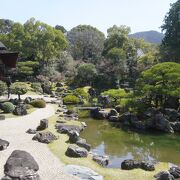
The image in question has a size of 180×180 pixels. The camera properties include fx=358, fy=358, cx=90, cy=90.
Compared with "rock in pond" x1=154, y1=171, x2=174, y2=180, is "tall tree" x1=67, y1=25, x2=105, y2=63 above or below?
above

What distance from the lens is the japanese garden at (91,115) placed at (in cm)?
Result: 1867

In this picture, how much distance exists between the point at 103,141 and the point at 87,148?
214 inches

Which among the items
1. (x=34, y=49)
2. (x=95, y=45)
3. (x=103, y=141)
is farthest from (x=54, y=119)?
(x=95, y=45)

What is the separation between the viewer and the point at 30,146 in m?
22.2

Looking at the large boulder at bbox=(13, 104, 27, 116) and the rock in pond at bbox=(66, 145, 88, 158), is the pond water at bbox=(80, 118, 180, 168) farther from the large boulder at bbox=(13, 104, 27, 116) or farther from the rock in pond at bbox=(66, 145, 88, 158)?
the large boulder at bbox=(13, 104, 27, 116)

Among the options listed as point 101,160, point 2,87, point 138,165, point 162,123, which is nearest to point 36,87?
point 2,87

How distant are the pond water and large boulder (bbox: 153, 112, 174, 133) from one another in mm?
1075

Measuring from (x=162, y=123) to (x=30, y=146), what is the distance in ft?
44.2

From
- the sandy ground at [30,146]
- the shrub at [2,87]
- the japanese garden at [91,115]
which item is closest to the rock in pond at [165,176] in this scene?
the japanese garden at [91,115]

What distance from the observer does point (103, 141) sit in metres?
28.2

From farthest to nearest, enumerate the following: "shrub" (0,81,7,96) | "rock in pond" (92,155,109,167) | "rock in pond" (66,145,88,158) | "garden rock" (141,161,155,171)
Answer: "shrub" (0,81,7,96), "rock in pond" (66,145,88,158), "rock in pond" (92,155,109,167), "garden rock" (141,161,155,171)

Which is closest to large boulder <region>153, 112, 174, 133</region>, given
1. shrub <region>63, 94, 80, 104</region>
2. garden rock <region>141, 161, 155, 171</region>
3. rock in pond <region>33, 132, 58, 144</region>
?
rock in pond <region>33, 132, 58, 144</region>

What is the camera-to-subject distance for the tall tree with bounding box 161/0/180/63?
59.3m

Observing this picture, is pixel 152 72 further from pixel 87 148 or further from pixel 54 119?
pixel 87 148
